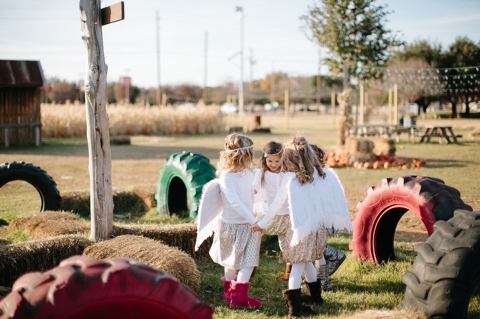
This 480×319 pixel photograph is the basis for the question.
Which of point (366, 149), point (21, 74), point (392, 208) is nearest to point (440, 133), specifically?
point (366, 149)

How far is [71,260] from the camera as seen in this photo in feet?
8.87

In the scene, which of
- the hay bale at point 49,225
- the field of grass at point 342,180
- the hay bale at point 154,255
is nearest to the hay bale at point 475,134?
the field of grass at point 342,180

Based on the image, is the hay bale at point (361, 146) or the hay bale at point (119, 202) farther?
the hay bale at point (361, 146)

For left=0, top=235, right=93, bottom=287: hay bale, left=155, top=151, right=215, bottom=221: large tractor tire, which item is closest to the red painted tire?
left=0, top=235, right=93, bottom=287: hay bale

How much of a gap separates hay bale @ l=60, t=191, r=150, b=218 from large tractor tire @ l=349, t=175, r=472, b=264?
475 cm

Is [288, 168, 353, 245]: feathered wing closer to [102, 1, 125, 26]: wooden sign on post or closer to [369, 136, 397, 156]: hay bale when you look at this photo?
[102, 1, 125, 26]: wooden sign on post

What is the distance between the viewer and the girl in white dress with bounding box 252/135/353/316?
4.95m

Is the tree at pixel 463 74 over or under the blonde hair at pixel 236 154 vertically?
over

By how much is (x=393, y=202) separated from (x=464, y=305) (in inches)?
83.1

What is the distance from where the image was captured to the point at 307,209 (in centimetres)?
499

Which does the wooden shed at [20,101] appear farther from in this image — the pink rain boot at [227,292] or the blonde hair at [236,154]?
the pink rain boot at [227,292]

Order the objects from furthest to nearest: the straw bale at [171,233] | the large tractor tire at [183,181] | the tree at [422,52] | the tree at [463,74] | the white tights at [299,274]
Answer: the tree at [422,52] < the tree at [463,74] < the large tractor tire at [183,181] < the straw bale at [171,233] < the white tights at [299,274]

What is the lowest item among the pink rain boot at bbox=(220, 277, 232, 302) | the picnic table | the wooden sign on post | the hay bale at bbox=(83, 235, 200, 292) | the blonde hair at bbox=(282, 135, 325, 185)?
the pink rain boot at bbox=(220, 277, 232, 302)

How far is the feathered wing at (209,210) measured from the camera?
544 cm
